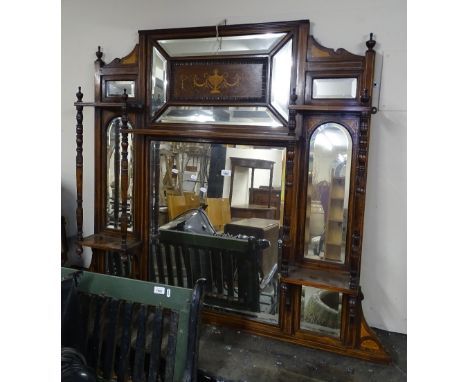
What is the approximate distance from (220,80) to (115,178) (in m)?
1.11

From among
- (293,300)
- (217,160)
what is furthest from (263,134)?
(293,300)

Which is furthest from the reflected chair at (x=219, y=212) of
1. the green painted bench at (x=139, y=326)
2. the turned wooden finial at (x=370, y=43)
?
the turned wooden finial at (x=370, y=43)

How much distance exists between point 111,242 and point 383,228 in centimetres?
193

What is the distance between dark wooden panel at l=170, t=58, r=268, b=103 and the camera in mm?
2385

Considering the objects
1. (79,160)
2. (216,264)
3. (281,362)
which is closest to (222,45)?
(79,160)

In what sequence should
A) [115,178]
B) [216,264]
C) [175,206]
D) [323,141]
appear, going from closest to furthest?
[323,141] < [216,264] < [175,206] < [115,178]

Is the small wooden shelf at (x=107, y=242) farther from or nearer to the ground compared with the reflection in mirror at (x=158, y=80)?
nearer to the ground

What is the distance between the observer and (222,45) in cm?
245

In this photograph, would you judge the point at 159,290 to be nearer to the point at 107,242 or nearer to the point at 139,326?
the point at 139,326

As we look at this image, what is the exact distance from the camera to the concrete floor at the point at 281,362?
2039mm

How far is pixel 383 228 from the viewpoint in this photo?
230 cm

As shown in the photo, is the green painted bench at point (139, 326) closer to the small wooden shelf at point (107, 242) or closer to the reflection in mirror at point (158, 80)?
the small wooden shelf at point (107, 242)
